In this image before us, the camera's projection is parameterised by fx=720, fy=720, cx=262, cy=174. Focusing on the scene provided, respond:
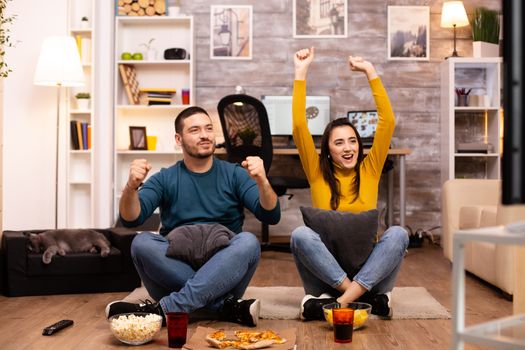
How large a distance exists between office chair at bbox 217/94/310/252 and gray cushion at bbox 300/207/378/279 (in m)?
2.02

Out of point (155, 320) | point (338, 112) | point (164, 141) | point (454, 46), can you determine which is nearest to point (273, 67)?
point (338, 112)

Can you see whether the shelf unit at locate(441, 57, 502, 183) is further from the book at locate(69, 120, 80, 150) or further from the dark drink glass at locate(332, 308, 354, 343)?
the dark drink glass at locate(332, 308, 354, 343)

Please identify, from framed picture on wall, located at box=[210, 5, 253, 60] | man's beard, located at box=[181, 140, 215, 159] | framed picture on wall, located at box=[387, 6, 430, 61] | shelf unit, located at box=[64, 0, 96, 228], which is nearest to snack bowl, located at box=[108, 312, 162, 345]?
man's beard, located at box=[181, 140, 215, 159]

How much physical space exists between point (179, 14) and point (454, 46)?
2304mm

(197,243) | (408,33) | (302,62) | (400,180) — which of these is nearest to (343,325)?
(197,243)

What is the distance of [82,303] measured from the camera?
337 cm

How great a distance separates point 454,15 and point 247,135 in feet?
6.82

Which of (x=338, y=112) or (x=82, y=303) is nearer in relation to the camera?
(x=82, y=303)

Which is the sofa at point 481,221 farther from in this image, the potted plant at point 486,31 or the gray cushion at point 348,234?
the potted plant at point 486,31

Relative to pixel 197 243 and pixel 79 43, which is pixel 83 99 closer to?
pixel 79 43

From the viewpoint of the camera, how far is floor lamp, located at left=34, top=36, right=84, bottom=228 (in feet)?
17.2

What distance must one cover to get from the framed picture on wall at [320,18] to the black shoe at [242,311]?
3.68 m

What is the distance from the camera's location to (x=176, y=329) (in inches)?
96.6

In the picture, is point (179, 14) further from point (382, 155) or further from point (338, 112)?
point (382, 155)
